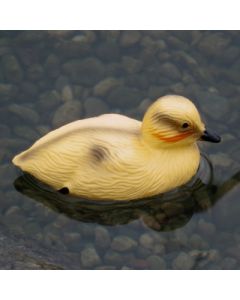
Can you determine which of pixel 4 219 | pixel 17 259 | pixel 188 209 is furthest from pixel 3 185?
pixel 188 209

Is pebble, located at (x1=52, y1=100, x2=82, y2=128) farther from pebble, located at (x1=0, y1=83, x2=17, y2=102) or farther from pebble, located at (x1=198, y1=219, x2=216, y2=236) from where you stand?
pebble, located at (x1=198, y1=219, x2=216, y2=236)

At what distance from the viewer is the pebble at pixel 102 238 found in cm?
751

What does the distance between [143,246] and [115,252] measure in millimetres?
225

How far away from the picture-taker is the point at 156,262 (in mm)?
7395

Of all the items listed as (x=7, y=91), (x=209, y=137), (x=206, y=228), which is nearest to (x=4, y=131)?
(x=7, y=91)

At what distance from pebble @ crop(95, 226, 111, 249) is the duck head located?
780 mm

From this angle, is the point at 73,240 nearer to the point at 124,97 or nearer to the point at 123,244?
the point at 123,244

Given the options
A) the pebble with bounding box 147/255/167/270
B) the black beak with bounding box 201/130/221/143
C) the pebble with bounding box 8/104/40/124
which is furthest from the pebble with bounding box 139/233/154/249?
the pebble with bounding box 8/104/40/124

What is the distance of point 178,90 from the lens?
867 cm

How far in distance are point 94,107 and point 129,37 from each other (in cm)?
97

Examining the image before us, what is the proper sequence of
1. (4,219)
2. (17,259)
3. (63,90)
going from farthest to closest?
(63,90), (4,219), (17,259)

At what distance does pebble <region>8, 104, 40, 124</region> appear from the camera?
8375 millimetres
